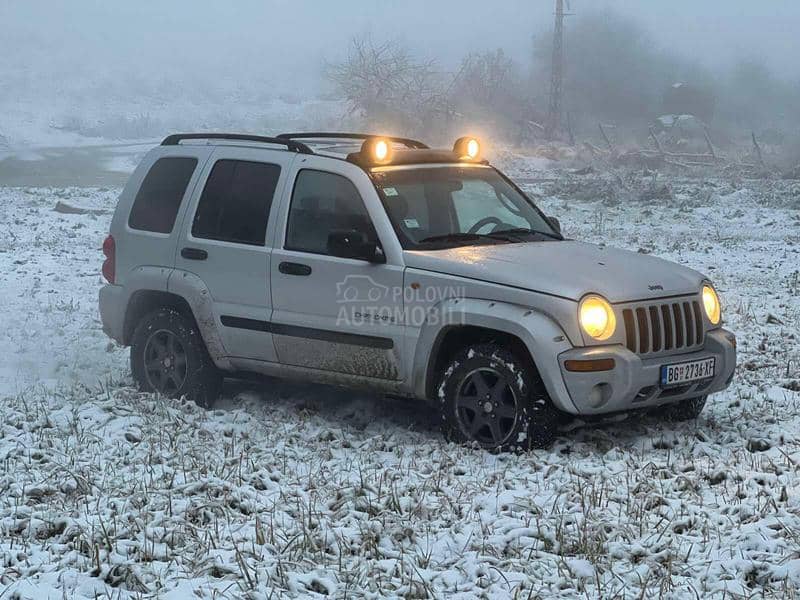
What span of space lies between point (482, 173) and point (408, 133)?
144 ft

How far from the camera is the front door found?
24.0 feet

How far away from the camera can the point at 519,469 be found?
6.60 meters

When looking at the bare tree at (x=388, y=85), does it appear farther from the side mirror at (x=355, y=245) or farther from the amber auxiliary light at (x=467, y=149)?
the side mirror at (x=355, y=245)

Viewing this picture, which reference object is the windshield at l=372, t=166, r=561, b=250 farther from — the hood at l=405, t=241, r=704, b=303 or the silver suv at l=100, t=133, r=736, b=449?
the hood at l=405, t=241, r=704, b=303

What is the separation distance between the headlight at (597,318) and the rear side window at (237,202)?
2.40 meters

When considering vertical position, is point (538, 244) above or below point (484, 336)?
above

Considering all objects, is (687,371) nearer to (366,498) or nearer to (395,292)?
(395,292)

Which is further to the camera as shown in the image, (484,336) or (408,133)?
(408,133)

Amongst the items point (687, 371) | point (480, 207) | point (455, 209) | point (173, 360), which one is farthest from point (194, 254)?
point (687, 371)

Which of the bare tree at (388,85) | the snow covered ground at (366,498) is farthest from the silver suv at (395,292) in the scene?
the bare tree at (388,85)

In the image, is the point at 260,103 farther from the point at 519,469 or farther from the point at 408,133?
the point at 519,469

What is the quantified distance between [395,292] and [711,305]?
2056 mm

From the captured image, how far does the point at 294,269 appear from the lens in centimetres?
A: 767

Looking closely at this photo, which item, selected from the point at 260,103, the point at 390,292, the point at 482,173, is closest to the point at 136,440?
the point at 390,292
